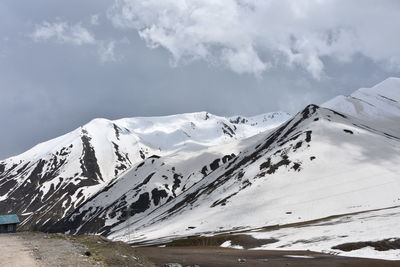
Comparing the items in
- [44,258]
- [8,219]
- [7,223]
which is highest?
[8,219]

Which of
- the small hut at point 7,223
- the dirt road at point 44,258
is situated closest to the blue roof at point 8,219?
the small hut at point 7,223

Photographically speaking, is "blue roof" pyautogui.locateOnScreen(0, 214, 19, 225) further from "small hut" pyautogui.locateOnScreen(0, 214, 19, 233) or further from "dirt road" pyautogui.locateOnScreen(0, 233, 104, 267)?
"dirt road" pyautogui.locateOnScreen(0, 233, 104, 267)

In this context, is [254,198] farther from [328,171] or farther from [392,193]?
[392,193]

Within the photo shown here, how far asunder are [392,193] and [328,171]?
4063 centimetres

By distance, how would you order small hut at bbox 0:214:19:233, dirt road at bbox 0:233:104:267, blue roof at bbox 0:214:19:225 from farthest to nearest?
small hut at bbox 0:214:19:233, blue roof at bbox 0:214:19:225, dirt road at bbox 0:233:104:267

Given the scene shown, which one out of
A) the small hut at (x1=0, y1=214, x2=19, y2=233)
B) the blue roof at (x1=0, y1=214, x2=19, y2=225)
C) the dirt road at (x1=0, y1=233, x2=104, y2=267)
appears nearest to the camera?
the dirt road at (x1=0, y1=233, x2=104, y2=267)

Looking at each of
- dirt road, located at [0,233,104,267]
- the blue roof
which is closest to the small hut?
the blue roof

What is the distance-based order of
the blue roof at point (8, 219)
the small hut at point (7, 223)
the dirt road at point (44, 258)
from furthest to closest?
the small hut at point (7, 223) → the blue roof at point (8, 219) → the dirt road at point (44, 258)

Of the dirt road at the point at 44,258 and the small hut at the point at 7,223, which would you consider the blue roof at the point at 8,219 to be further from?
the dirt road at the point at 44,258

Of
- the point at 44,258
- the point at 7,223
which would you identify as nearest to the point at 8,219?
the point at 7,223

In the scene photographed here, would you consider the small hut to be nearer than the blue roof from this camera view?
No

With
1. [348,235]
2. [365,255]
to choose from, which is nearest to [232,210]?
[348,235]

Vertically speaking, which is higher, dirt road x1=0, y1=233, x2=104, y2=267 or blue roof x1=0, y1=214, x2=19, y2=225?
blue roof x1=0, y1=214, x2=19, y2=225

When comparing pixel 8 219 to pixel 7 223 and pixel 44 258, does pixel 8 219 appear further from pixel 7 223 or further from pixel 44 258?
pixel 44 258
